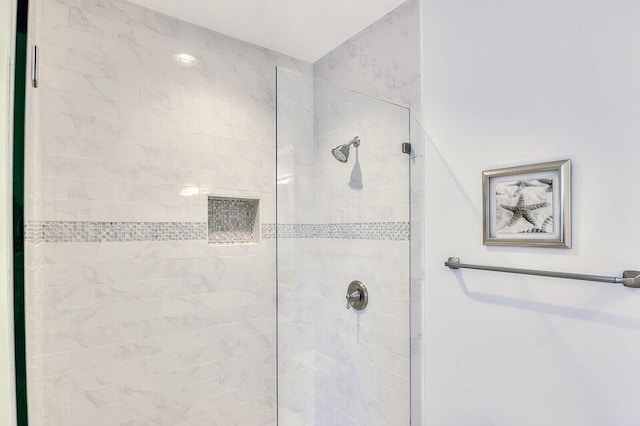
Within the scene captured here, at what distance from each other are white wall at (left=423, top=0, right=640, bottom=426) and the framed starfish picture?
35mm

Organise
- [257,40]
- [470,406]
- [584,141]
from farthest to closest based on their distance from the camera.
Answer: [257,40] → [470,406] → [584,141]

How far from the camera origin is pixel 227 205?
214 centimetres

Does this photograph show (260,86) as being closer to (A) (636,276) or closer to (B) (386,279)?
(B) (386,279)

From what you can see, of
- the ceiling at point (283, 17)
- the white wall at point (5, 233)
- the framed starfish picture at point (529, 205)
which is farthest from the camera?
the ceiling at point (283, 17)

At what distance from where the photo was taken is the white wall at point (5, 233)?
479 millimetres

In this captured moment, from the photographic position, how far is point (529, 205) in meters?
1.28

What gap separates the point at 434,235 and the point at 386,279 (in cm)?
30

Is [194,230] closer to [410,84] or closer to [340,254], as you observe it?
[340,254]

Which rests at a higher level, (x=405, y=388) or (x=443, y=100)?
(x=443, y=100)

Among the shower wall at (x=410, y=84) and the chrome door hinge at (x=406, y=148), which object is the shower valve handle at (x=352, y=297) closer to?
the shower wall at (x=410, y=84)

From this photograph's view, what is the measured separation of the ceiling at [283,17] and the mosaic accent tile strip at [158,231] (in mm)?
1104

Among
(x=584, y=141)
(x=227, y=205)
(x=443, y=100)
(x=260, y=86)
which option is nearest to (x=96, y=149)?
(x=227, y=205)

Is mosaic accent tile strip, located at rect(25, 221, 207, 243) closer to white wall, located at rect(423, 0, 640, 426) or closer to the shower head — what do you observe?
the shower head

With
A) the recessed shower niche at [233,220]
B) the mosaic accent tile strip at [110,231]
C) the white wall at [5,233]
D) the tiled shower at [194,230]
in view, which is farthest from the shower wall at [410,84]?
the white wall at [5,233]
